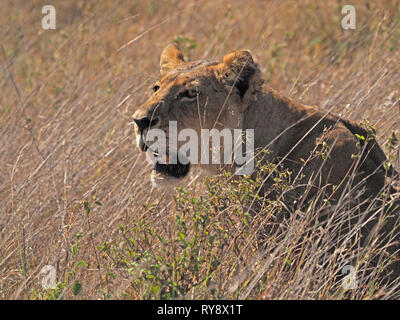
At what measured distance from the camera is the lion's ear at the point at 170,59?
4887 mm

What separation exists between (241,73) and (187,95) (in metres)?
0.36

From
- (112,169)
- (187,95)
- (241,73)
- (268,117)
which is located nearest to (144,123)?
(187,95)

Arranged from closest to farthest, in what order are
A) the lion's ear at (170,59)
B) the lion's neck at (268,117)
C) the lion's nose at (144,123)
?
the lion's nose at (144,123), the lion's neck at (268,117), the lion's ear at (170,59)

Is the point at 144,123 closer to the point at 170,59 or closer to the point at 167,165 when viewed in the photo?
the point at 167,165

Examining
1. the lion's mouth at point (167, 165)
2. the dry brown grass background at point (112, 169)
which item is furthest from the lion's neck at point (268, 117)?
the lion's mouth at point (167, 165)

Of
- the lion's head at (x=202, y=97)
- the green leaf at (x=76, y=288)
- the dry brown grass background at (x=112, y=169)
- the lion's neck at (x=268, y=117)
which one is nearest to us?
the green leaf at (x=76, y=288)

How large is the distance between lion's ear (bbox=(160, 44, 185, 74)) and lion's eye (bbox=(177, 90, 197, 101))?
16.6 inches

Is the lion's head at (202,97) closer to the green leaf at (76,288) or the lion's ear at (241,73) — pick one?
the lion's ear at (241,73)

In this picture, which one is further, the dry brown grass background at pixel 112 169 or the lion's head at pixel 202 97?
the lion's head at pixel 202 97

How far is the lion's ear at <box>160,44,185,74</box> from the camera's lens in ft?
16.0

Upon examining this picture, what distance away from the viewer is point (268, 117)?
4.62 metres

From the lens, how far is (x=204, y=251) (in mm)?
3863
